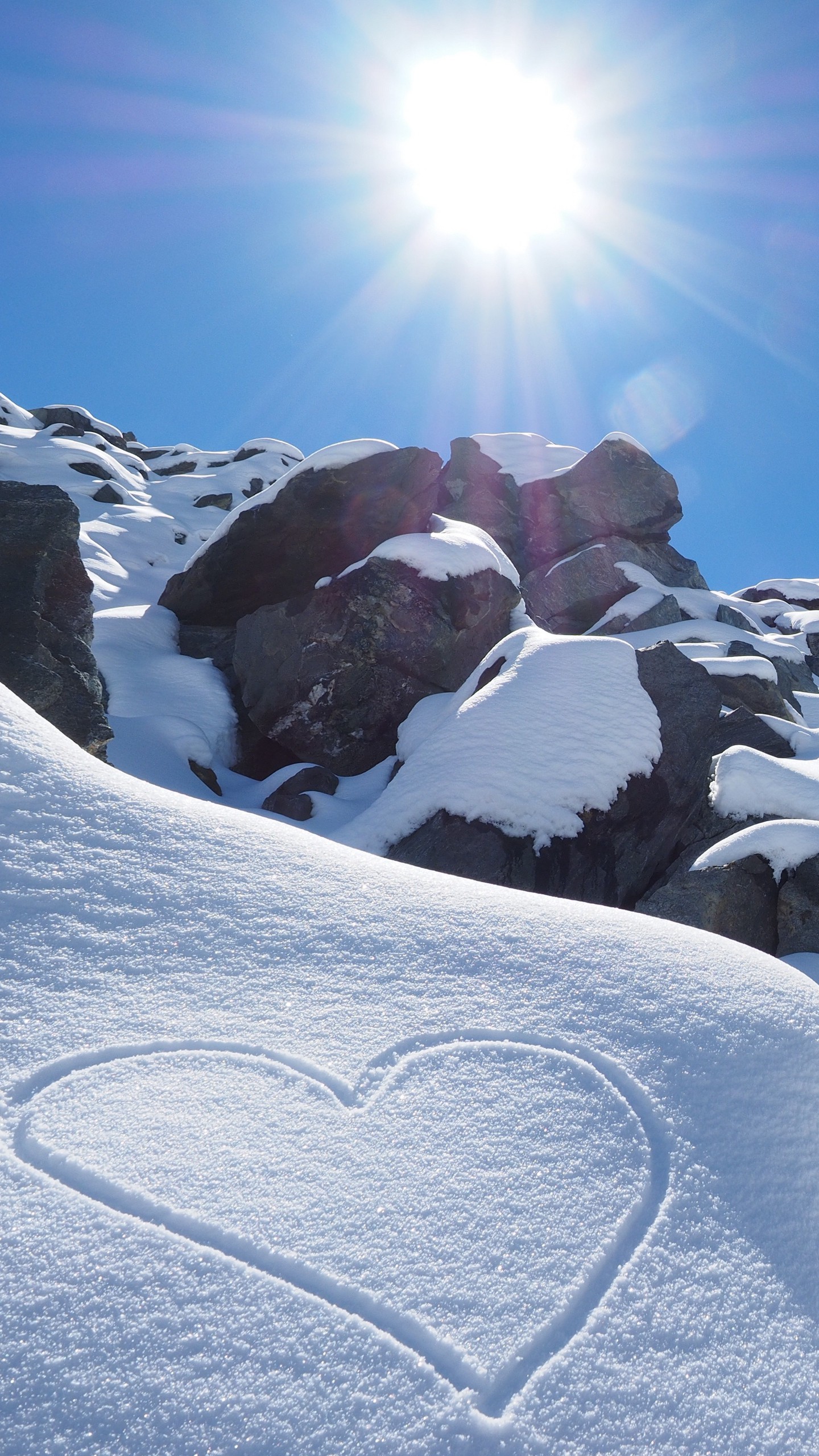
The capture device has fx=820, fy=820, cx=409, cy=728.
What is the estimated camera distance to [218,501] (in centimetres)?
4031

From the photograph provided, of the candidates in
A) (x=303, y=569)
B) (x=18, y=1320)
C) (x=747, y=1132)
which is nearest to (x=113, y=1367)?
(x=18, y=1320)

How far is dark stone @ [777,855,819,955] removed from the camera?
826cm

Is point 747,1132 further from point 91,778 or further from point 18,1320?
point 91,778

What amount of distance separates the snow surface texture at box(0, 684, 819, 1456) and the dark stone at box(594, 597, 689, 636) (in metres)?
20.8

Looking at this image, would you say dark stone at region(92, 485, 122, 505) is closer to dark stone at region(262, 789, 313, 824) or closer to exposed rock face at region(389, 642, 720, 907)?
dark stone at region(262, 789, 313, 824)

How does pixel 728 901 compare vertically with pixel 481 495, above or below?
below

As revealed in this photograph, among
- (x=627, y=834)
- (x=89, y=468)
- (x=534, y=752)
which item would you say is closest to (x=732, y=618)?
(x=627, y=834)

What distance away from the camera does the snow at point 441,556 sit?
1309 cm

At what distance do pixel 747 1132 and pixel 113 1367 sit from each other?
170 centimetres

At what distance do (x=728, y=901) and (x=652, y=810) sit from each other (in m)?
1.36

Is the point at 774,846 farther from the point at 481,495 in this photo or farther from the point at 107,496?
the point at 107,496

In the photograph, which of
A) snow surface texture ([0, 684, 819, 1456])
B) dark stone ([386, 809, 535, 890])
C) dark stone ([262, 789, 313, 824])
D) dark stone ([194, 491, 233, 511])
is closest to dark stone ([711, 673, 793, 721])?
dark stone ([386, 809, 535, 890])

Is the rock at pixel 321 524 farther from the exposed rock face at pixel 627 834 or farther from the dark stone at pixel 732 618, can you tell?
the dark stone at pixel 732 618

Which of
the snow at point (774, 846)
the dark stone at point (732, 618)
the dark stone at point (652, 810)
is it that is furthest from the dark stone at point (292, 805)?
the dark stone at point (732, 618)
